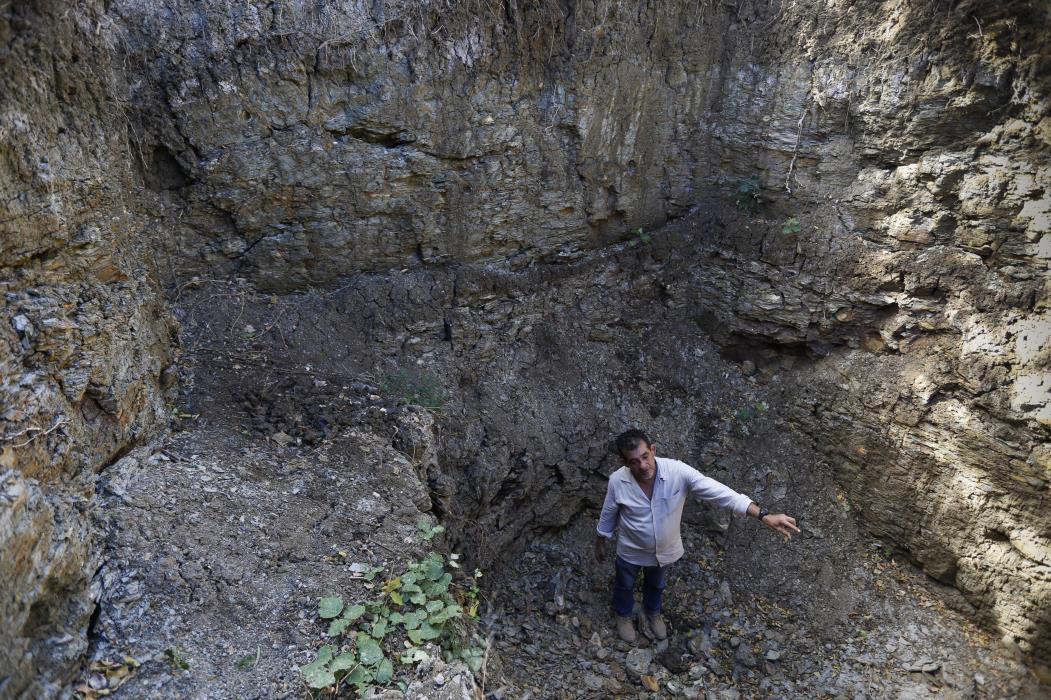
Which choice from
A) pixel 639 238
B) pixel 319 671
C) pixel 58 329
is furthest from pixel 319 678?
pixel 639 238

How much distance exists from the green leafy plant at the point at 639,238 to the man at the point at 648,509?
1907 millimetres

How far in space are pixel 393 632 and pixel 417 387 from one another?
74.5 inches

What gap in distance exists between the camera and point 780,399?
507 centimetres

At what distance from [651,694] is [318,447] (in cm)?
232

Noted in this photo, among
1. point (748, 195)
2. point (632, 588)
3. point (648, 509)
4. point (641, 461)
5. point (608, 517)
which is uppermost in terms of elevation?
point (748, 195)

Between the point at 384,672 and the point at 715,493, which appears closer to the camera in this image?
the point at 384,672

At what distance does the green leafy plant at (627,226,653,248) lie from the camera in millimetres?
5210

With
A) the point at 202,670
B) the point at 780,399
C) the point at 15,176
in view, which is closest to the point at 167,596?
the point at 202,670

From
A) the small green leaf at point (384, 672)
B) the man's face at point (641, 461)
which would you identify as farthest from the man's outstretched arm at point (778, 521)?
the small green leaf at point (384, 672)

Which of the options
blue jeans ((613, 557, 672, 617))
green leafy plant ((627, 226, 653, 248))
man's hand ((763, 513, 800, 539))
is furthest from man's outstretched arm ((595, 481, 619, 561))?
green leafy plant ((627, 226, 653, 248))

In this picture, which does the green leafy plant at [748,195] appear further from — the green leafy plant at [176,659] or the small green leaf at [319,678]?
the green leafy plant at [176,659]

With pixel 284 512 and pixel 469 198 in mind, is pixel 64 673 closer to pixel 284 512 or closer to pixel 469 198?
pixel 284 512

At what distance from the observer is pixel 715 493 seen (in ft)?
11.8

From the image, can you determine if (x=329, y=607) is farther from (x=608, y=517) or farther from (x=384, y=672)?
(x=608, y=517)
